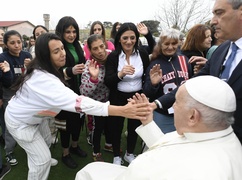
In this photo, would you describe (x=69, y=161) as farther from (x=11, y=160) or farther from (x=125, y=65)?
(x=125, y=65)

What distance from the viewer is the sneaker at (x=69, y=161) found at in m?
3.36

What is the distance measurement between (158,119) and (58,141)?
7.09 ft

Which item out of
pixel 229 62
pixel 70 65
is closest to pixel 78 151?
pixel 70 65

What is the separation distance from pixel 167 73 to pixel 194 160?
1.71 m

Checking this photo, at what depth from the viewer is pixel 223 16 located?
169 cm

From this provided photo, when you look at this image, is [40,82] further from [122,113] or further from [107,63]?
[107,63]

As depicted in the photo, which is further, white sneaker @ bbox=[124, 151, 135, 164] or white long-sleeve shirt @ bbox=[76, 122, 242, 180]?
white sneaker @ bbox=[124, 151, 135, 164]

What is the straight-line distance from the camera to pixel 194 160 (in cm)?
122

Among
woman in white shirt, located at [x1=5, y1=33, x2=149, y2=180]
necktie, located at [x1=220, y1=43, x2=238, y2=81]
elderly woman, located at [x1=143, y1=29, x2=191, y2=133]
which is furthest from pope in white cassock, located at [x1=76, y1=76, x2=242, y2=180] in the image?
elderly woman, located at [x1=143, y1=29, x2=191, y2=133]

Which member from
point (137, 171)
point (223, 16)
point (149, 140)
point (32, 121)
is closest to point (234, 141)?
point (137, 171)

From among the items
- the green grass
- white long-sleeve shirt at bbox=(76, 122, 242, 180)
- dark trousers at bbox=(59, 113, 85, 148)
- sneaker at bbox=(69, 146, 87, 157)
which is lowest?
the green grass

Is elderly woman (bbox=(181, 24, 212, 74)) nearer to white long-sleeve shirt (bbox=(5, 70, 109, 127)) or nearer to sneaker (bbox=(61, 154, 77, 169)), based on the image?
white long-sleeve shirt (bbox=(5, 70, 109, 127))

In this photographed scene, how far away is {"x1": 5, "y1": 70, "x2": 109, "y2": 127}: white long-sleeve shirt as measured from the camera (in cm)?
208

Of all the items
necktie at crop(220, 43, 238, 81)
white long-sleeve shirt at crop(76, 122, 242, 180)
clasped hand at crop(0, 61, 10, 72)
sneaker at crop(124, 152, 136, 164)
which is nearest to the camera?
white long-sleeve shirt at crop(76, 122, 242, 180)
